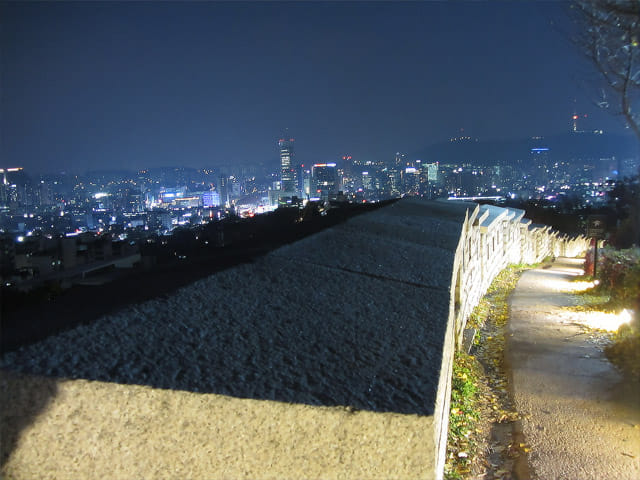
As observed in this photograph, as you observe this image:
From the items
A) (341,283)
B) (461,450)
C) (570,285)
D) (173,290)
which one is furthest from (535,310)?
(173,290)

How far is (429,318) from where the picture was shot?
7.23 feet

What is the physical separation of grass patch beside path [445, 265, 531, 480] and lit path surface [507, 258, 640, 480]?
0.15 metres

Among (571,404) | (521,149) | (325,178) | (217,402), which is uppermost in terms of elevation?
(521,149)

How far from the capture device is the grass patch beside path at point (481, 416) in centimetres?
340

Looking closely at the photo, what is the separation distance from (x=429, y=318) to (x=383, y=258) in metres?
1.01

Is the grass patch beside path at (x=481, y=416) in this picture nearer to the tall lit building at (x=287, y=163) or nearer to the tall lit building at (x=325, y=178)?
the tall lit building at (x=325, y=178)

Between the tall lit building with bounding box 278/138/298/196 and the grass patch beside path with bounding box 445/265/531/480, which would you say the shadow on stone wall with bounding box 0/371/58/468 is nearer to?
the grass patch beside path with bounding box 445/265/531/480

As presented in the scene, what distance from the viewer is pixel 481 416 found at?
4.27 meters

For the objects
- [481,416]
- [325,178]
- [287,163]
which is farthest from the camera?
[287,163]

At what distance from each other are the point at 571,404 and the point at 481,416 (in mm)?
983

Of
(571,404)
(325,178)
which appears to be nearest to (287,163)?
(325,178)

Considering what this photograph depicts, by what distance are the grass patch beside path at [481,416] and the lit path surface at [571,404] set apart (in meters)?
0.15

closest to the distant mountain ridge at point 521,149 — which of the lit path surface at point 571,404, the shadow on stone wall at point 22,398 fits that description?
the lit path surface at point 571,404

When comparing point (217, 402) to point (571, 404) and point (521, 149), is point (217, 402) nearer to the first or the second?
point (571, 404)
